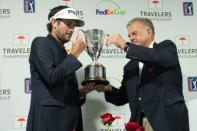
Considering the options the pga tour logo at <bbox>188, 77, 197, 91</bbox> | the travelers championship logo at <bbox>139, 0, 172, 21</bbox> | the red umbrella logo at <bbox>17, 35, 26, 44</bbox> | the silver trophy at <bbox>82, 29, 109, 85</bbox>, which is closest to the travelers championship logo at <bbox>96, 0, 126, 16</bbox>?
the travelers championship logo at <bbox>139, 0, 172, 21</bbox>

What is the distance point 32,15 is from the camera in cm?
230

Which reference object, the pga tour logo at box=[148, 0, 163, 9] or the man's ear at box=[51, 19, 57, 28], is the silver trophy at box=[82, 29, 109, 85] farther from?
the pga tour logo at box=[148, 0, 163, 9]

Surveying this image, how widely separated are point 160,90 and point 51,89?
504mm

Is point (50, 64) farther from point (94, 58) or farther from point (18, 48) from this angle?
point (18, 48)

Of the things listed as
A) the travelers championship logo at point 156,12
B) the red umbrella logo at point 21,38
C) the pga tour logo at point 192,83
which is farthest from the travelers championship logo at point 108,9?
the pga tour logo at point 192,83

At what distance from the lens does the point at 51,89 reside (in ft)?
5.76

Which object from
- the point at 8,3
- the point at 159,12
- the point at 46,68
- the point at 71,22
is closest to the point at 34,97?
the point at 46,68

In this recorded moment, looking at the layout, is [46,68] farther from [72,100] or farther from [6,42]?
[6,42]

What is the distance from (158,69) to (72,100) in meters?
0.44

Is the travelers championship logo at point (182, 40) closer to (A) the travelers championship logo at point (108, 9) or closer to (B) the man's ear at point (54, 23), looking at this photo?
(A) the travelers championship logo at point (108, 9)

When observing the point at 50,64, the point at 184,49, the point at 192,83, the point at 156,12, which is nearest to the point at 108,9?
the point at 156,12

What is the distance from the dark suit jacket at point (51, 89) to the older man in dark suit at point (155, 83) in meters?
0.29

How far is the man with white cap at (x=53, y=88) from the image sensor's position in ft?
5.59

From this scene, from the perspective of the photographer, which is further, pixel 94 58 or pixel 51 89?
pixel 94 58
